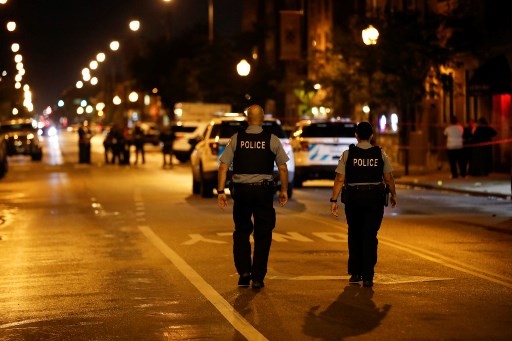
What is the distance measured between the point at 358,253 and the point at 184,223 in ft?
27.1

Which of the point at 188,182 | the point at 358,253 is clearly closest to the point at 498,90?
the point at 188,182

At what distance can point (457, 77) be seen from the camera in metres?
42.8

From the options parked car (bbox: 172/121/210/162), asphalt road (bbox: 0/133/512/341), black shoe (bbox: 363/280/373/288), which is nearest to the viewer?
asphalt road (bbox: 0/133/512/341)

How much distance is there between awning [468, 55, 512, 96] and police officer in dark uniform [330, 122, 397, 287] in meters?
25.0

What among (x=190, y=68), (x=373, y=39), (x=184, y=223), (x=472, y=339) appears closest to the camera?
(x=472, y=339)

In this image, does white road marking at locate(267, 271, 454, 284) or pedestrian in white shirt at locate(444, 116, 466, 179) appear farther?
pedestrian in white shirt at locate(444, 116, 466, 179)

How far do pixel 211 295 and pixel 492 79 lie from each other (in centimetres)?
2694

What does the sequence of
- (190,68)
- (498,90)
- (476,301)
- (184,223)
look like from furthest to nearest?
(190,68) < (498,90) < (184,223) < (476,301)

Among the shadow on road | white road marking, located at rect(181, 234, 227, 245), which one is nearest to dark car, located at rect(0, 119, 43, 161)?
white road marking, located at rect(181, 234, 227, 245)

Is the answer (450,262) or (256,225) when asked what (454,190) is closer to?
(450,262)

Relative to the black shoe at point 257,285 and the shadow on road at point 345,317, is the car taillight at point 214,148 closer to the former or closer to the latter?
the black shoe at point 257,285

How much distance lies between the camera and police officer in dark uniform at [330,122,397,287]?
12227 mm

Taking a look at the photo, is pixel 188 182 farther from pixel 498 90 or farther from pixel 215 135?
pixel 498 90

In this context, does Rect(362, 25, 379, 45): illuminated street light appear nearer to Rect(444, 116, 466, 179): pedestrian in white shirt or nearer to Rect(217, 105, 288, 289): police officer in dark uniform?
Rect(444, 116, 466, 179): pedestrian in white shirt
